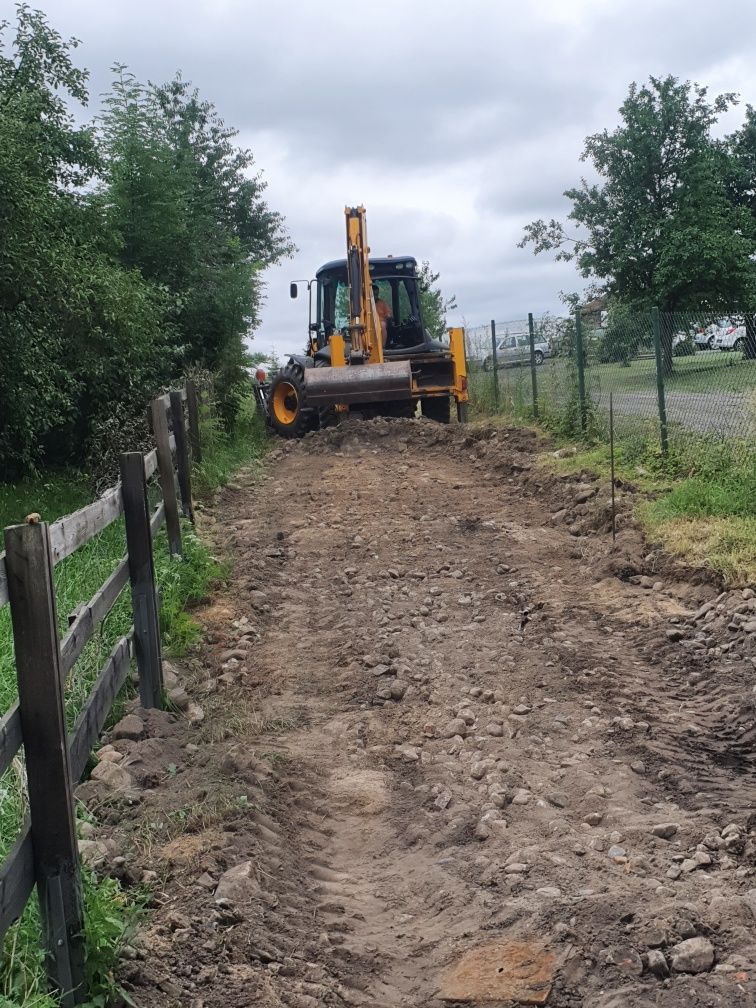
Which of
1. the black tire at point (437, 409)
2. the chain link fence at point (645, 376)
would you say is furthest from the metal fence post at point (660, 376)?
the black tire at point (437, 409)

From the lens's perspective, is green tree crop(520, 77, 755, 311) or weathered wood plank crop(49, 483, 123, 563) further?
green tree crop(520, 77, 755, 311)

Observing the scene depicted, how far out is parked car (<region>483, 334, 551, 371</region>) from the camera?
55.5 feet

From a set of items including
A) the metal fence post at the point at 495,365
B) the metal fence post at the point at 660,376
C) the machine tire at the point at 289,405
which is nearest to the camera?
the metal fence post at the point at 660,376

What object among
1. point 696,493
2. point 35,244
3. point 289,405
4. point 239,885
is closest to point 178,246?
point 289,405

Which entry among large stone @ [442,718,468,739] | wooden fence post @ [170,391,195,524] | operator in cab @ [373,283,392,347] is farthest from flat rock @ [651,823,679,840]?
operator in cab @ [373,283,392,347]

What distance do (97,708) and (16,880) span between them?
1490 millimetres

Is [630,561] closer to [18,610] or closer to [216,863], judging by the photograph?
[216,863]

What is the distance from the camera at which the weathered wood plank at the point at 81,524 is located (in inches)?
145

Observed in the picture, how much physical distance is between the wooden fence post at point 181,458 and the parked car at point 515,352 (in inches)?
311

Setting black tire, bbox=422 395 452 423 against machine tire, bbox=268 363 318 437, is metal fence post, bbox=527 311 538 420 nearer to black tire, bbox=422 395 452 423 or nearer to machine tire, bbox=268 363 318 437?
black tire, bbox=422 395 452 423

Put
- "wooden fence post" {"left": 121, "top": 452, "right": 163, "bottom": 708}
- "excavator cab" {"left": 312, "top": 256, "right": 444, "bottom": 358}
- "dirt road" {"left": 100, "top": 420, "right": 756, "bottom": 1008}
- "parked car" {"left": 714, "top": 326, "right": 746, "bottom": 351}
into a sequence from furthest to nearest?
"excavator cab" {"left": 312, "top": 256, "right": 444, "bottom": 358} < "parked car" {"left": 714, "top": 326, "right": 746, "bottom": 351} < "wooden fence post" {"left": 121, "top": 452, "right": 163, "bottom": 708} < "dirt road" {"left": 100, "top": 420, "right": 756, "bottom": 1008}

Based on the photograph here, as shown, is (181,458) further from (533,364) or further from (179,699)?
(533,364)

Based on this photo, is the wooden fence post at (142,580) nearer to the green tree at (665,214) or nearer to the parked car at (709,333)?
the parked car at (709,333)

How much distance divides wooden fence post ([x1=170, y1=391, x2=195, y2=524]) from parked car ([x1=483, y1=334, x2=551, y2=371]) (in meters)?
7.90
